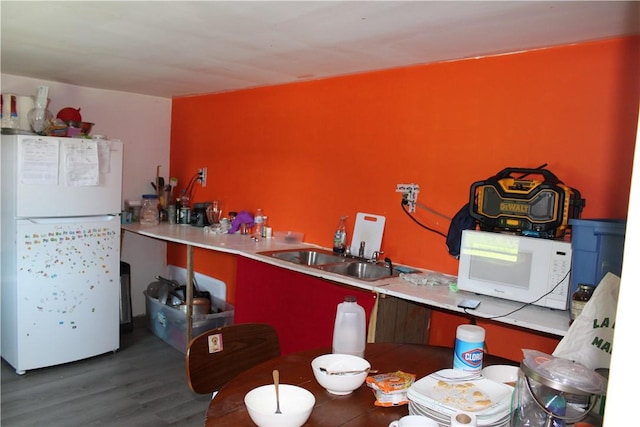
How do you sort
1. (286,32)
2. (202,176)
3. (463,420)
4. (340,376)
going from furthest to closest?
(202,176), (286,32), (340,376), (463,420)

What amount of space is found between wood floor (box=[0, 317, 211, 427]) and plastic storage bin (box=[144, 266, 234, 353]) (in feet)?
0.56

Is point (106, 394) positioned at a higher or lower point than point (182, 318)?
Answer: lower

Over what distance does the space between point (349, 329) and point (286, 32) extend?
4.64ft

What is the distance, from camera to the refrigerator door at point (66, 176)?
3074 millimetres

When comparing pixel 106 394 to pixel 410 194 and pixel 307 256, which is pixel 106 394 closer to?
pixel 307 256

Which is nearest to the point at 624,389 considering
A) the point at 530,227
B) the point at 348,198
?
the point at 530,227

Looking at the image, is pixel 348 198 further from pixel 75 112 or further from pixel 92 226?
pixel 75 112

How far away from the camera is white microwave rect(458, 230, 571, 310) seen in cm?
202

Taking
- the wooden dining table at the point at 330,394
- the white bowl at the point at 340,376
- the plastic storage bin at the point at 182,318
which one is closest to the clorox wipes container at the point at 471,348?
the wooden dining table at the point at 330,394

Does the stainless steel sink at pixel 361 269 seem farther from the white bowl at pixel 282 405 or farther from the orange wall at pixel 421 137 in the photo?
the white bowl at pixel 282 405

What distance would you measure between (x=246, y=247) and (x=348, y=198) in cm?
78

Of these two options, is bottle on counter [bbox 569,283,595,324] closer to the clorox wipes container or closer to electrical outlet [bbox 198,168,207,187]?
the clorox wipes container

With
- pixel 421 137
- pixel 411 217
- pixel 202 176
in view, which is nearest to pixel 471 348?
pixel 411 217

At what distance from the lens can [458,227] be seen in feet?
8.21
